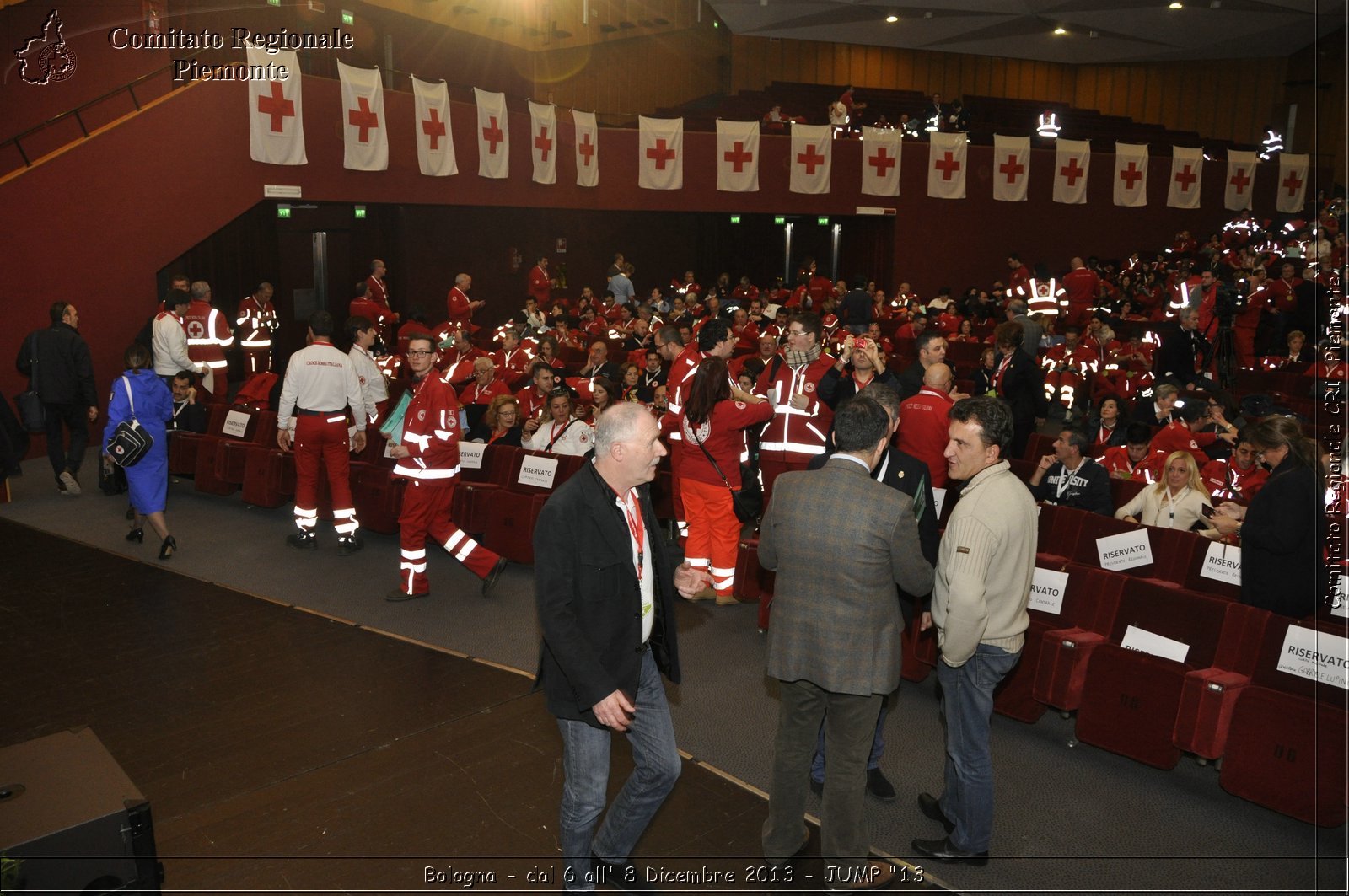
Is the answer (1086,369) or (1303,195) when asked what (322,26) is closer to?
(1086,369)

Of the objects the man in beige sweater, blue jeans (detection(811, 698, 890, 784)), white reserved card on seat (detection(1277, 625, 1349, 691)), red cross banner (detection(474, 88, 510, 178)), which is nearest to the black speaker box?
blue jeans (detection(811, 698, 890, 784))

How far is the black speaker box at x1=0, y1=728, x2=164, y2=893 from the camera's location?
8.29ft

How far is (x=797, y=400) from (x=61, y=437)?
7137mm

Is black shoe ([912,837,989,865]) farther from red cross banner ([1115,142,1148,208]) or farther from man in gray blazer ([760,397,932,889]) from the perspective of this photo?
red cross banner ([1115,142,1148,208])

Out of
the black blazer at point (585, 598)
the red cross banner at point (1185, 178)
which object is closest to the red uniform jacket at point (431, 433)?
the black blazer at point (585, 598)

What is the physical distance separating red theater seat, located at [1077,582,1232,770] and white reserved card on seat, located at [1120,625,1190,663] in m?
0.02

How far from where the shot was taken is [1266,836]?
412 cm

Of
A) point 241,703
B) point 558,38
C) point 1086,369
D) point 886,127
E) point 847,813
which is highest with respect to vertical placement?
point 558,38

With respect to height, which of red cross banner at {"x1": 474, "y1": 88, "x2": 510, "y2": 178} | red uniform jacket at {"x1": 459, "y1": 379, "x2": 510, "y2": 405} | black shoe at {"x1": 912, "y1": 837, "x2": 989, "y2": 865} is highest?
red cross banner at {"x1": 474, "y1": 88, "x2": 510, "y2": 178}

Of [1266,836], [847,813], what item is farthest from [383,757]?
[1266,836]

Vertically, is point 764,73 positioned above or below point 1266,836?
above

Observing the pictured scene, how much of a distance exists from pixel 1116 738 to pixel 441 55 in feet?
60.9

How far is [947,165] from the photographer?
20.0m

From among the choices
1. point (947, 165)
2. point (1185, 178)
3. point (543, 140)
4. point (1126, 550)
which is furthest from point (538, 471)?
point (1185, 178)
